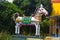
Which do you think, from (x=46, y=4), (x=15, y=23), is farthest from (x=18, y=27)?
(x=46, y=4)

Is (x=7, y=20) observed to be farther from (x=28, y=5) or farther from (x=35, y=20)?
(x=28, y=5)

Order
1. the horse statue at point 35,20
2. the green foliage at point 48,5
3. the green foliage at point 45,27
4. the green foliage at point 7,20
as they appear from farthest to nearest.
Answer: the green foliage at point 48,5 → the green foliage at point 7,20 → the green foliage at point 45,27 → the horse statue at point 35,20

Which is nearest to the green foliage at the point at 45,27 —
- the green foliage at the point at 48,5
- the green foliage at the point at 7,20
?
the green foliage at the point at 48,5

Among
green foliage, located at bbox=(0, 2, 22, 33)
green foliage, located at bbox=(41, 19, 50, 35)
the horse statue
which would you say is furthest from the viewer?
green foliage, located at bbox=(0, 2, 22, 33)

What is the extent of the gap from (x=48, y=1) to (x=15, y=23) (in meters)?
5.45

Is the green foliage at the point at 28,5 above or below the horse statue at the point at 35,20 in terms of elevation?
above

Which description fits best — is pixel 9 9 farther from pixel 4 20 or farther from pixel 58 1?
pixel 58 1

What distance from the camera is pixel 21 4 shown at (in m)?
31.5

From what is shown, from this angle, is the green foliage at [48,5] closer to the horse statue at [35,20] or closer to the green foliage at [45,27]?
the green foliage at [45,27]

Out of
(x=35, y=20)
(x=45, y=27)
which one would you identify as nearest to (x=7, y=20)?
(x=35, y=20)

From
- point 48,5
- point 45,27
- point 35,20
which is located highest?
point 48,5

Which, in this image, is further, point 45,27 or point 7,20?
point 7,20

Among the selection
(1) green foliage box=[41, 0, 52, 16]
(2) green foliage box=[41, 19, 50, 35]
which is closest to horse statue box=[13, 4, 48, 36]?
(2) green foliage box=[41, 19, 50, 35]

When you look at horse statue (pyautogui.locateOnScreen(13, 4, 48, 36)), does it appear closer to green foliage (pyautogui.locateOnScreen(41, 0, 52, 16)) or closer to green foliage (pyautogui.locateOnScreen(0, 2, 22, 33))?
green foliage (pyautogui.locateOnScreen(0, 2, 22, 33))
